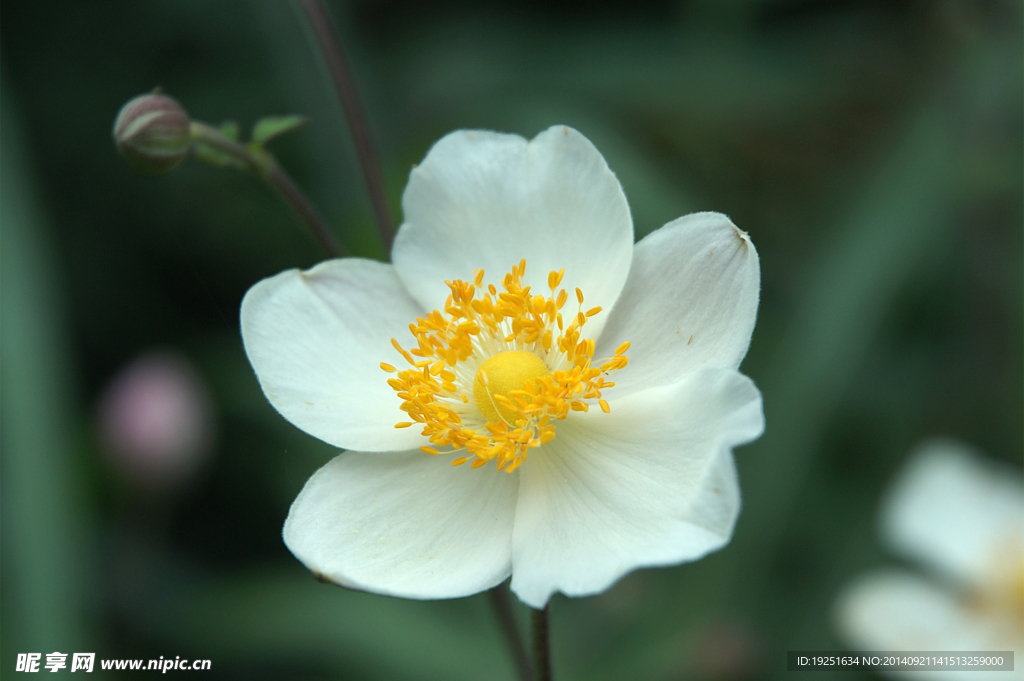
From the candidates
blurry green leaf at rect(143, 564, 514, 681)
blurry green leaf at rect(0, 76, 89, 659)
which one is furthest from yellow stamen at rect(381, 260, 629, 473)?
blurry green leaf at rect(0, 76, 89, 659)

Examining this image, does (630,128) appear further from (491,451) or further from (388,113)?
(491,451)

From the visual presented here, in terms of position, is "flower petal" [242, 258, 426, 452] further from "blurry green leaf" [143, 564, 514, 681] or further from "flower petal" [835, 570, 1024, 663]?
"flower petal" [835, 570, 1024, 663]

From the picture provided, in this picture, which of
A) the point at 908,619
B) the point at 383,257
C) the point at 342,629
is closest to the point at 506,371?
the point at 383,257

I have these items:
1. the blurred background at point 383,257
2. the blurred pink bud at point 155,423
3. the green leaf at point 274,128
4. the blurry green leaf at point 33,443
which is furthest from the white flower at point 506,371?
the blurred pink bud at point 155,423

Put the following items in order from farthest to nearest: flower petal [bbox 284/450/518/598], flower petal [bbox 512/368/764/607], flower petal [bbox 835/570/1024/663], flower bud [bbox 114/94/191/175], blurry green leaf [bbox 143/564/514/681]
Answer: blurry green leaf [bbox 143/564/514/681]
flower petal [bbox 835/570/1024/663]
flower bud [bbox 114/94/191/175]
flower petal [bbox 284/450/518/598]
flower petal [bbox 512/368/764/607]

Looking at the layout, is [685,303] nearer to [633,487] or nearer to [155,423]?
[633,487]

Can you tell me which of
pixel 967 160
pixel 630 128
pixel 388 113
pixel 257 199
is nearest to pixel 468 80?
pixel 388 113

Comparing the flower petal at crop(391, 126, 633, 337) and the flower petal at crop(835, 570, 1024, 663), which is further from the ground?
the flower petal at crop(391, 126, 633, 337)
